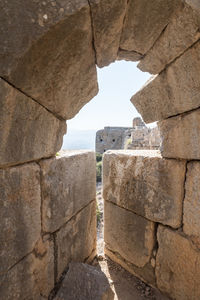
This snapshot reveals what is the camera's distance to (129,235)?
7.59 feet

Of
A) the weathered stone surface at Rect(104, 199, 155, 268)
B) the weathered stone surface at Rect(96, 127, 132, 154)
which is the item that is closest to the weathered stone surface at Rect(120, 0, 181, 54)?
the weathered stone surface at Rect(104, 199, 155, 268)

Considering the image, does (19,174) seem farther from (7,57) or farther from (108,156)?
(108,156)

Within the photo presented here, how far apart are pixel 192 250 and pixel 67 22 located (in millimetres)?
2196

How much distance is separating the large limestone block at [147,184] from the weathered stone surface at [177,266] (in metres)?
0.18

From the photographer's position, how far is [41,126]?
1.28 m

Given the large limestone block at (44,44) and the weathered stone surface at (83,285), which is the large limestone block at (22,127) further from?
the weathered stone surface at (83,285)

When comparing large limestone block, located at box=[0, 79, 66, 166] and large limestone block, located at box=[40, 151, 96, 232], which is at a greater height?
large limestone block, located at box=[0, 79, 66, 166]

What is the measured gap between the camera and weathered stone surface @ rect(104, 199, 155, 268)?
2.13 m

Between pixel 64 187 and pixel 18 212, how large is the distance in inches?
22.2

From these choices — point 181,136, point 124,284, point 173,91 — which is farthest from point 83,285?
point 173,91

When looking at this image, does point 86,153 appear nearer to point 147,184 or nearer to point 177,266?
point 147,184

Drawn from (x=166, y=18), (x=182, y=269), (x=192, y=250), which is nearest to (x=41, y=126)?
(x=166, y=18)

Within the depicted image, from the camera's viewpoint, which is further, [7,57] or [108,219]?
[108,219]

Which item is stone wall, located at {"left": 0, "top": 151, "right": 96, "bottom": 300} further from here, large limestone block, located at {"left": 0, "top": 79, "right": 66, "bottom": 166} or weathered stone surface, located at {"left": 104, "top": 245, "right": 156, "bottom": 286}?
weathered stone surface, located at {"left": 104, "top": 245, "right": 156, "bottom": 286}
